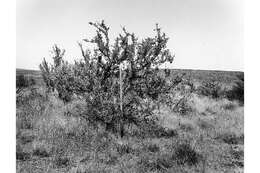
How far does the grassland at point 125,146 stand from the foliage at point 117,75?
441 millimetres

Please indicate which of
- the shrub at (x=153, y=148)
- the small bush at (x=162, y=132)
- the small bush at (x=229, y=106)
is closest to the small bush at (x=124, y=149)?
the shrub at (x=153, y=148)

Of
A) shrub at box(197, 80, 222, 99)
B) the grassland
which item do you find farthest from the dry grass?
shrub at box(197, 80, 222, 99)

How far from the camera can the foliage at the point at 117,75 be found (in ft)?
24.7

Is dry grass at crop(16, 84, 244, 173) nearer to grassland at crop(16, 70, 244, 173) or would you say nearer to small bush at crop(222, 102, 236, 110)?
grassland at crop(16, 70, 244, 173)

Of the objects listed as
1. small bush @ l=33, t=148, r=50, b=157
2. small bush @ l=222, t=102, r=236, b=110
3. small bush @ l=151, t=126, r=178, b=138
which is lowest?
small bush @ l=33, t=148, r=50, b=157

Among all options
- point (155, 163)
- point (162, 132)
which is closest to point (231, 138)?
point (162, 132)

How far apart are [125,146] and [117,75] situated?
180 centimetres

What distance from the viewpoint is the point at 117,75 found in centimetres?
778

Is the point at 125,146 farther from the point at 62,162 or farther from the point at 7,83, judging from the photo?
the point at 7,83

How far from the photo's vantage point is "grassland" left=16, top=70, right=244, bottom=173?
5.96 metres

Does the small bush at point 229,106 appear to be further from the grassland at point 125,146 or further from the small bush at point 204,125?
the small bush at point 204,125

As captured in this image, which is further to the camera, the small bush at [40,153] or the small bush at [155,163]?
the small bush at [40,153]

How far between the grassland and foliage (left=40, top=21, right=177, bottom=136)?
44cm

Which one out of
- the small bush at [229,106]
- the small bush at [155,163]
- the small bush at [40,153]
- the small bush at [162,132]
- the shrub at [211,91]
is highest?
the shrub at [211,91]
